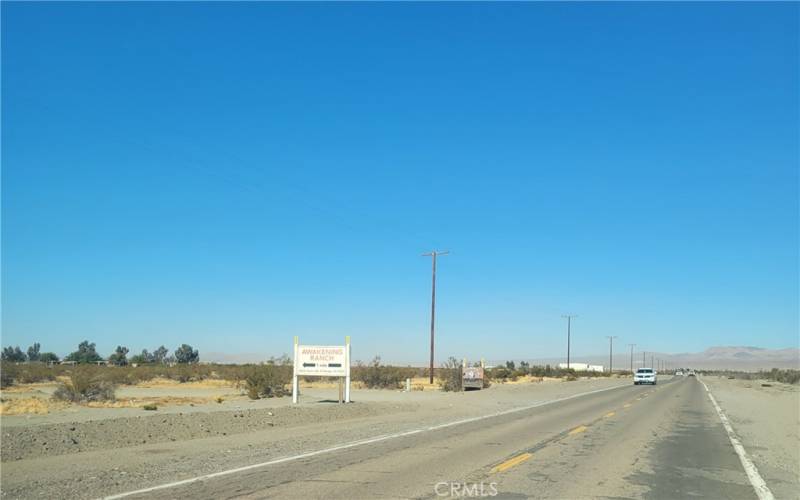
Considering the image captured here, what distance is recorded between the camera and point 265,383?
125 feet

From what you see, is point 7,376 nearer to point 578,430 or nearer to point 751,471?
point 578,430

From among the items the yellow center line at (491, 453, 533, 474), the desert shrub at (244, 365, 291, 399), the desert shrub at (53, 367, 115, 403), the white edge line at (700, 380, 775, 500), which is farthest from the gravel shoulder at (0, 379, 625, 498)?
the desert shrub at (244, 365, 291, 399)

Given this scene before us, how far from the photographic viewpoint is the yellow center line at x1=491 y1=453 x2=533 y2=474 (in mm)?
12671

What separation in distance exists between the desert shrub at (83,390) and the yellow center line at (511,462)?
914 inches

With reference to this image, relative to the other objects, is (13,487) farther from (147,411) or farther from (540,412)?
(540,412)

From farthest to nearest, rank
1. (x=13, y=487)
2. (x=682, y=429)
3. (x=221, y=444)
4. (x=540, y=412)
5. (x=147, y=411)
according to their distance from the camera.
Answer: (x=540, y=412), (x=147, y=411), (x=682, y=429), (x=221, y=444), (x=13, y=487)

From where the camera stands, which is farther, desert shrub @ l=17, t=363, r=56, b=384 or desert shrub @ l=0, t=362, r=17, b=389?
desert shrub @ l=17, t=363, r=56, b=384

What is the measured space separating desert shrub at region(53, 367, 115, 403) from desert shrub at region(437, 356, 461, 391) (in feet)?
86.3

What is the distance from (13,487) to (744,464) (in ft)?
45.0

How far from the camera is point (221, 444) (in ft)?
55.3

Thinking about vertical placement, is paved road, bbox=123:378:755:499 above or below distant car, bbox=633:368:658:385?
above

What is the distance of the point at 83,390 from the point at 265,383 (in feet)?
32.3

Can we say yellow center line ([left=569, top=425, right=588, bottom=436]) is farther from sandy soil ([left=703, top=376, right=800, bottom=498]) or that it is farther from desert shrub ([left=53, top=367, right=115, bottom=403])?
desert shrub ([left=53, top=367, right=115, bottom=403])

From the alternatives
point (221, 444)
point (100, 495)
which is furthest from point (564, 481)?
point (221, 444)
